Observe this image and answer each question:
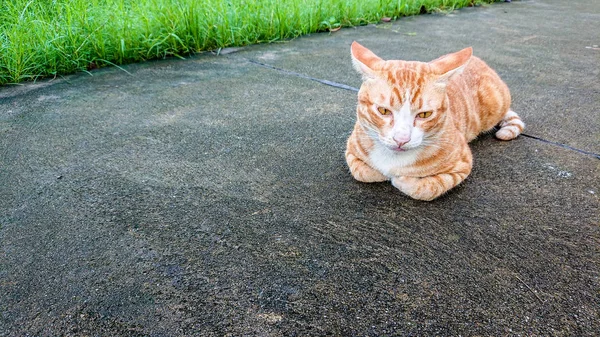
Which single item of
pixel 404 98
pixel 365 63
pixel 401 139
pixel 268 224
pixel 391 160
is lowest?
pixel 268 224

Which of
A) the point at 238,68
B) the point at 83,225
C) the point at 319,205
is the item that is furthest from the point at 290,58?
the point at 83,225

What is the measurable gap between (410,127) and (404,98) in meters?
0.12

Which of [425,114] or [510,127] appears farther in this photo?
[510,127]

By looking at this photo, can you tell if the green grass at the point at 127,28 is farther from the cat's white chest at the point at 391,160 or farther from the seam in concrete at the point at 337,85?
the cat's white chest at the point at 391,160

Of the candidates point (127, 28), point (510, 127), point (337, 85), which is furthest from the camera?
point (127, 28)

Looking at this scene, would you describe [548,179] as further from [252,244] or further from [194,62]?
[194,62]

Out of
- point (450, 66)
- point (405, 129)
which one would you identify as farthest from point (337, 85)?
point (405, 129)

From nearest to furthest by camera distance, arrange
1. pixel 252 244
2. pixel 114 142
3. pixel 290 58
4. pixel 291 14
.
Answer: pixel 252 244 → pixel 114 142 → pixel 290 58 → pixel 291 14

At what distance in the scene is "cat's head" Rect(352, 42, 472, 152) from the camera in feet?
5.92

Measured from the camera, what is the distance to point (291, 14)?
4.80 m

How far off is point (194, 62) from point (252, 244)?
274 centimetres

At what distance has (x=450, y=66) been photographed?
1.88 m

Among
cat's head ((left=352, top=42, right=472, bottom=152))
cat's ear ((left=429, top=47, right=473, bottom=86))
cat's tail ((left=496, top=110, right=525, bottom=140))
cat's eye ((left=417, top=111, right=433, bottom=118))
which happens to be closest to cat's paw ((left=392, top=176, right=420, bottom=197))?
cat's head ((left=352, top=42, right=472, bottom=152))

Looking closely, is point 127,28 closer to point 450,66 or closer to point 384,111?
point 384,111
